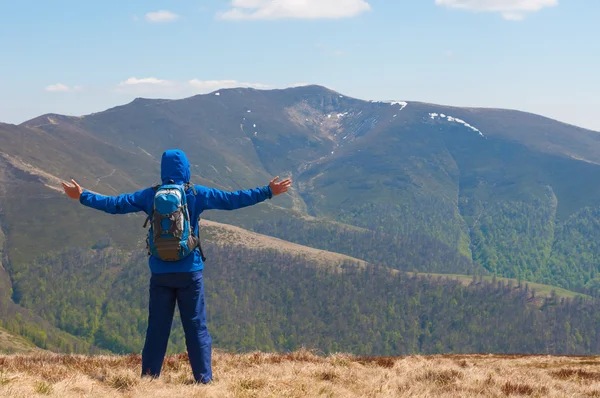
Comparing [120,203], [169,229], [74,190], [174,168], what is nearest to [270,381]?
[169,229]

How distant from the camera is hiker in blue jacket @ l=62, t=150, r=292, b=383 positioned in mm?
12156

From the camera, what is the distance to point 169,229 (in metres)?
11.9

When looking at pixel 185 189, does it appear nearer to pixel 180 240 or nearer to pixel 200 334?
pixel 180 240

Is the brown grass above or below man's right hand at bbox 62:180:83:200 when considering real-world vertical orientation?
below

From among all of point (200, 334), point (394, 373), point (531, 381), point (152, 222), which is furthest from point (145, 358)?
point (531, 381)

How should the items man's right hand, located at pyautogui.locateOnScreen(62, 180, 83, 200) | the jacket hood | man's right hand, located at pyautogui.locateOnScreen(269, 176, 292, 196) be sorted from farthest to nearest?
1. man's right hand, located at pyautogui.locateOnScreen(62, 180, 83, 200)
2. man's right hand, located at pyautogui.locateOnScreen(269, 176, 292, 196)
3. the jacket hood

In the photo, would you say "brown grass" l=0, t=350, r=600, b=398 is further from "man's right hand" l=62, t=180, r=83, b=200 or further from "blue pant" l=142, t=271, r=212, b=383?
"man's right hand" l=62, t=180, r=83, b=200

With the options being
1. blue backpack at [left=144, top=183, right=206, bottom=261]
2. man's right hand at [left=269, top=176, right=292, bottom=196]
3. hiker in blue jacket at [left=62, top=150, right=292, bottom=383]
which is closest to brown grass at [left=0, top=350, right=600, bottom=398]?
hiker in blue jacket at [left=62, top=150, right=292, bottom=383]

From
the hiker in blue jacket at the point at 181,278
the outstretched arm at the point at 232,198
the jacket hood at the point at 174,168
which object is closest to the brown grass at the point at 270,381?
the hiker in blue jacket at the point at 181,278

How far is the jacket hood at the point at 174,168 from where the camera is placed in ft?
41.3

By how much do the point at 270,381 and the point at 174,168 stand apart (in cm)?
483

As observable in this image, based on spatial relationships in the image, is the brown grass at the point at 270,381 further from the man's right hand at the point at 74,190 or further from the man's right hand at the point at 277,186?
the man's right hand at the point at 277,186

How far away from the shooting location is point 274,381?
11.6 meters

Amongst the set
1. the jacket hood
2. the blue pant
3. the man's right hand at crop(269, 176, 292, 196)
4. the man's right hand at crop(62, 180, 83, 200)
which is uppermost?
the jacket hood
